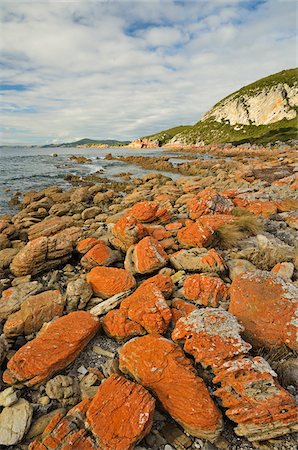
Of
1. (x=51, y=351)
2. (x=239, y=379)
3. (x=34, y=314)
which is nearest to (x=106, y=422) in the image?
(x=51, y=351)

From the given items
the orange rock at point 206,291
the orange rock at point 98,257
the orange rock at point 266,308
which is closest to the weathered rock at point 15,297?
the orange rock at point 98,257

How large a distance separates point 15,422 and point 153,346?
2096mm

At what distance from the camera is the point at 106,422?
3.32 m

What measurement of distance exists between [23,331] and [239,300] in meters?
4.41

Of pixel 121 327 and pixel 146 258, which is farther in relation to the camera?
pixel 146 258

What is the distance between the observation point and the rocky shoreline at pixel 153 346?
132 inches

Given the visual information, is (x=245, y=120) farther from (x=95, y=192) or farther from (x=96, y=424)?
(x=96, y=424)

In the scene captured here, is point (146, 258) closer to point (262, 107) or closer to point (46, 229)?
point (46, 229)

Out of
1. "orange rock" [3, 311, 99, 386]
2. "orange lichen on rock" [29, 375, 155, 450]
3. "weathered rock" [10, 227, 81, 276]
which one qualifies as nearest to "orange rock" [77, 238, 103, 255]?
"weathered rock" [10, 227, 81, 276]

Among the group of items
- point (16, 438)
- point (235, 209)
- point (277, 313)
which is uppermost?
point (235, 209)

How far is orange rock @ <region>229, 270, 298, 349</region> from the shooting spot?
458 cm

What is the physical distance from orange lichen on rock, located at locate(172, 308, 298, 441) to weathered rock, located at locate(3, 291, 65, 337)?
2895mm

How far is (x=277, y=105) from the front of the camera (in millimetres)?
104812

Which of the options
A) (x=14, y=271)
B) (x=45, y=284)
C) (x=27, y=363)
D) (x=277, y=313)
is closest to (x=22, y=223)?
(x=14, y=271)
